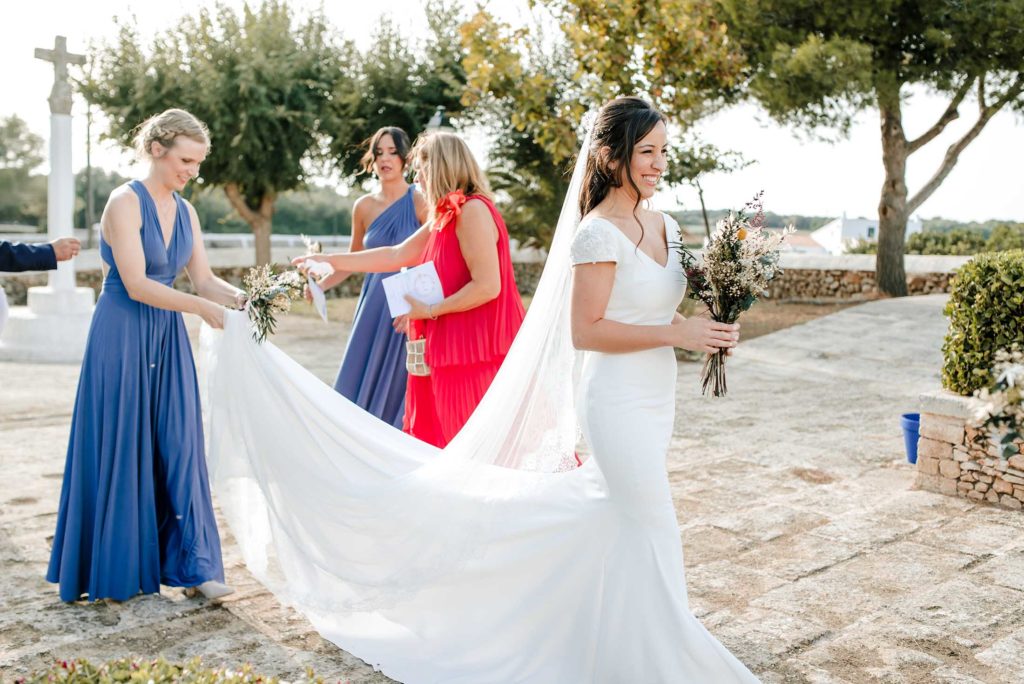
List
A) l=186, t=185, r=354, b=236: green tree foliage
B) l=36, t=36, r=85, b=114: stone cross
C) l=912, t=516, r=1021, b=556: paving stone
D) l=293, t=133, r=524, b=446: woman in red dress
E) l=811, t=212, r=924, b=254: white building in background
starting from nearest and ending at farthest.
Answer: l=293, t=133, r=524, b=446: woman in red dress
l=912, t=516, r=1021, b=556: paving stone
l=36, t=36, r=85, b=114: stone cross
l=811, t=212, r=924, b=254: white building in background
l=186, t=185, r=354, b=236: green tree foliage

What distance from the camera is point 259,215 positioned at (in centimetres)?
2391

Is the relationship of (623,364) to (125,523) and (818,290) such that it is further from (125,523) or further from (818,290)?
(818,290)

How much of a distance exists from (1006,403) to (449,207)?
2.60 metres

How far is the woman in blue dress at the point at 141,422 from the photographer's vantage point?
4.31 meters

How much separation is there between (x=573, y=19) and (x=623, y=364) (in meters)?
12.0

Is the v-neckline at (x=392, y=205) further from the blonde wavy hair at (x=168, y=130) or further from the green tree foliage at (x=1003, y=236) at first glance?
the green tree foliage at (x=1003, y=236)

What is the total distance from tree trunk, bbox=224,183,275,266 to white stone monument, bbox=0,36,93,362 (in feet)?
32.5

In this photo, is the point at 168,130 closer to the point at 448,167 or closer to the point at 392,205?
the point at 448,167

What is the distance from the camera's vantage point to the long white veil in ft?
12.3

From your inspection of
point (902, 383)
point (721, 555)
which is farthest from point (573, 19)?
point (721, 555)

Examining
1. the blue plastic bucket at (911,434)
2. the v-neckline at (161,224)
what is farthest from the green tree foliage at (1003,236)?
the v-neckline at (161,224)

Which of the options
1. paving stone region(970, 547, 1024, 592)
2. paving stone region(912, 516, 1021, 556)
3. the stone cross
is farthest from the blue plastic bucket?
the stone cross

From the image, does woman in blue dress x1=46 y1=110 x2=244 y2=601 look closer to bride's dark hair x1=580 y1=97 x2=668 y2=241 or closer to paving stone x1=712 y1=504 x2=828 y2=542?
bride's dark hair x1=580 y1=97 x2=668 y2=241

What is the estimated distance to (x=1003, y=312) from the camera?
6.01 m
